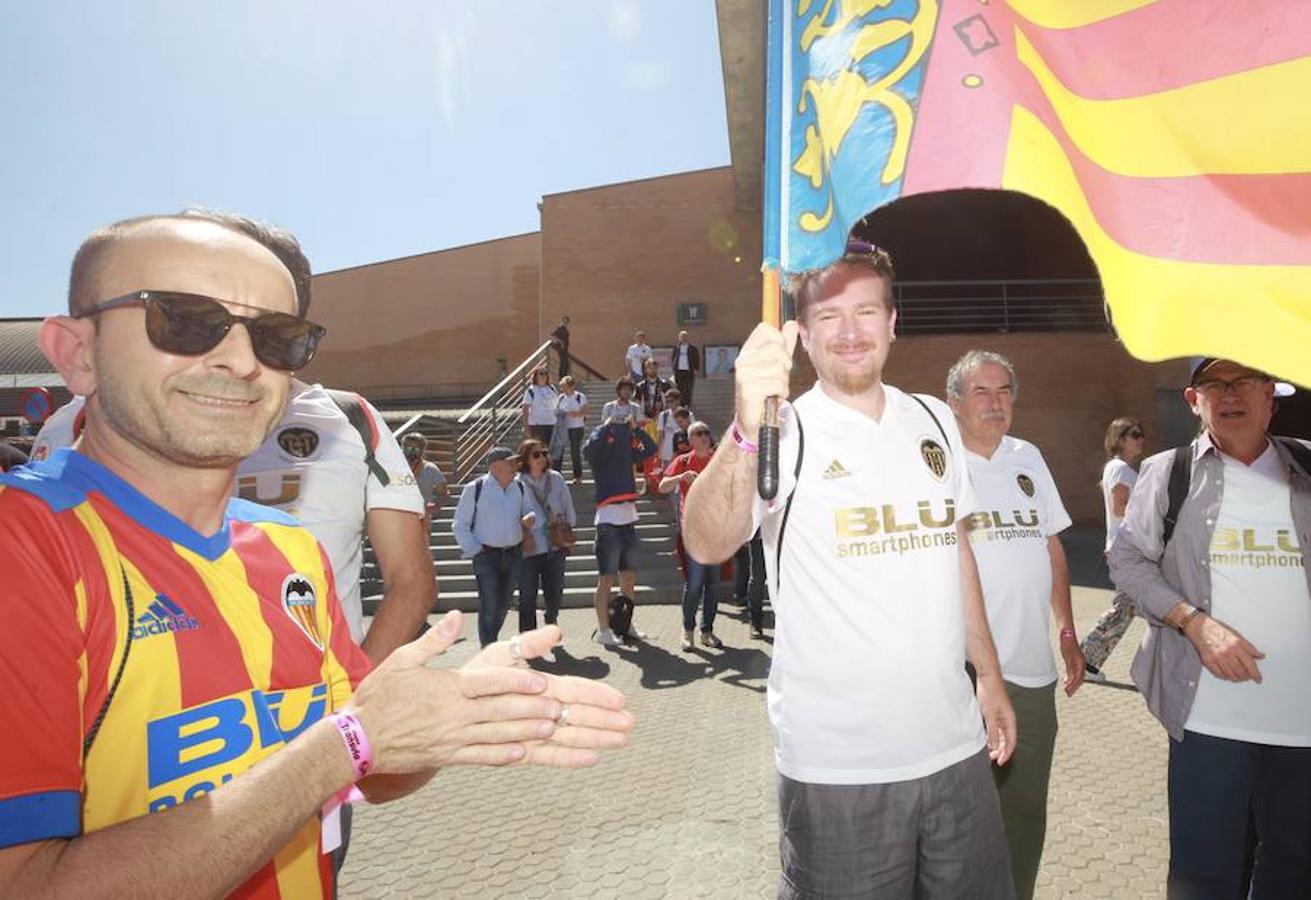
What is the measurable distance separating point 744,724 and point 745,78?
13743 mm

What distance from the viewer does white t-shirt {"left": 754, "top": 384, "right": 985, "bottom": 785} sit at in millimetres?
1932

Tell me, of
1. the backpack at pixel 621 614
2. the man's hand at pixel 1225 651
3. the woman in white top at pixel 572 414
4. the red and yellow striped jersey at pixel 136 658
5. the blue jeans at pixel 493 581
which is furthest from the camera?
the woman in white top at pixel 572 414

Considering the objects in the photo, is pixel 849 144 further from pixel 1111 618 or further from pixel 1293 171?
pixel 1111 618

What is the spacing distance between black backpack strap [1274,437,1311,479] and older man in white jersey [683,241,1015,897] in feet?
5.10

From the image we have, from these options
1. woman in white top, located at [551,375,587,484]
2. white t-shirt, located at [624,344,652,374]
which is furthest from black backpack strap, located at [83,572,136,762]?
white t-shirt, located at [624,344,652,374]

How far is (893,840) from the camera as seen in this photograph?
74.6 inches

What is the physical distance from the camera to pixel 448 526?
11547 mm

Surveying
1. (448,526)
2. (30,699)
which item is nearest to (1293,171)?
(30,699)

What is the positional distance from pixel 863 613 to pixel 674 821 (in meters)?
2.40

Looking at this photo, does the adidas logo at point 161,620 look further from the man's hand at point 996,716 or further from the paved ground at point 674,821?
the paved ground at point 674,821

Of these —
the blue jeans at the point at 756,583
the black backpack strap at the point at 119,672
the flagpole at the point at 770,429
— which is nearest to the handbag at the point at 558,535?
the blue jeans at the point at 756,583

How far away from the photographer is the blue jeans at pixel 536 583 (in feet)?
23.0

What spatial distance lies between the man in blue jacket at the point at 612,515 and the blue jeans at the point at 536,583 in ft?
1.45

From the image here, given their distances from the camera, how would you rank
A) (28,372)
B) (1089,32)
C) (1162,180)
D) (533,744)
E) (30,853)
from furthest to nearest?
(28,372) → (1089,32) → (1162,180) → (533,744) → (30,853)
